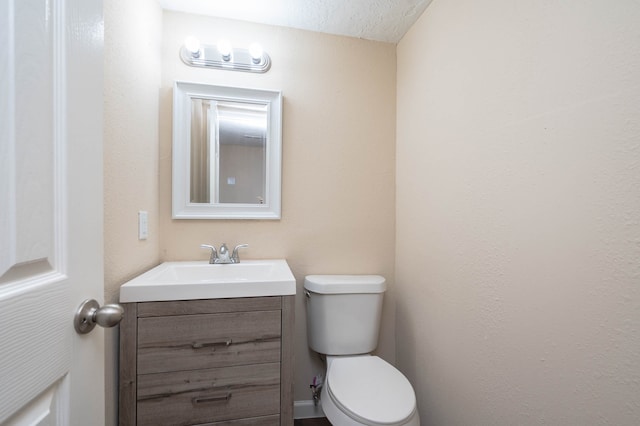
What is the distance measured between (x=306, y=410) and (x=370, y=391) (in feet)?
2.11

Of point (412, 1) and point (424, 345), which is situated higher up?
point (412, 1)

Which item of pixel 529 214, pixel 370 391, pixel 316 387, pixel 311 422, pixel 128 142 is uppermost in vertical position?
pixel 128 142

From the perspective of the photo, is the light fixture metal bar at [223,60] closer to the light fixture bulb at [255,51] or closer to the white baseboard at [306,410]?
the light fixture bulb at [255,51]

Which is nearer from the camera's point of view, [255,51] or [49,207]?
[49,207]

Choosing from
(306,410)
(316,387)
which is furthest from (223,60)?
(306,410)

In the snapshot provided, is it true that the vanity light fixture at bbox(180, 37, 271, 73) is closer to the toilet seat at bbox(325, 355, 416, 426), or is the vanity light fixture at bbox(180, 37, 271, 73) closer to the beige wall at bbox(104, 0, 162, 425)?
the beige wall at bbox(104, 0, 162, 425)

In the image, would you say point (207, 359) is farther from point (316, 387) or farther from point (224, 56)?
point (224, 56)

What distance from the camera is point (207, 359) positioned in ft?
3.14

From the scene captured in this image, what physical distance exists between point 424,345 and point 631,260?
3.00 ft

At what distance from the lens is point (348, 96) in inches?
60.6

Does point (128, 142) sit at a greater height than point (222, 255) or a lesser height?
greater

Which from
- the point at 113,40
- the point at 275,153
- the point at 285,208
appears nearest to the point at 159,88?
the point at 113,40

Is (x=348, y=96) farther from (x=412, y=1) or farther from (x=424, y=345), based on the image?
(x=424, y=345)

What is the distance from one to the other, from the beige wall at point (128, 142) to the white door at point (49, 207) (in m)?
0.47
